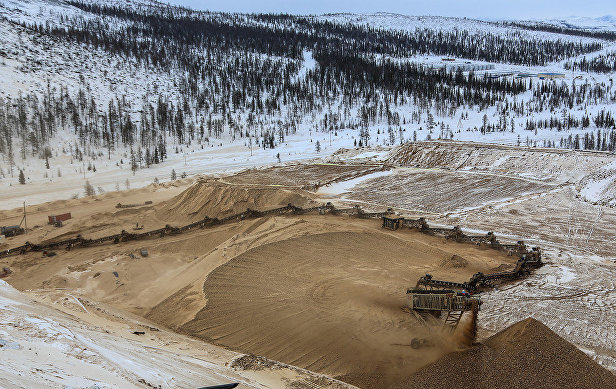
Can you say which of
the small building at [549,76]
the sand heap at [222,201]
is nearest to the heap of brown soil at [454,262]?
the sand heap at [222,201]

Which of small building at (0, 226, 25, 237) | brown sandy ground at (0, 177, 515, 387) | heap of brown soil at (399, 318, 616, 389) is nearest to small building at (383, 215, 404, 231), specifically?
brown sandy ground at (0, 177, 515, 387)

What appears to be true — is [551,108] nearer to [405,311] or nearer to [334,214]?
[334,214]

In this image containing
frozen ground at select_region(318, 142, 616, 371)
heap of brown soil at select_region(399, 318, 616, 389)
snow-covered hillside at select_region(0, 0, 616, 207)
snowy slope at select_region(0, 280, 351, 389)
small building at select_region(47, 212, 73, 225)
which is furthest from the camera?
snow-covered hillside at select_region(0, 0, 616, 207)

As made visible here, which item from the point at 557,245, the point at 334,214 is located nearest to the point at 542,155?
the point at 557,245

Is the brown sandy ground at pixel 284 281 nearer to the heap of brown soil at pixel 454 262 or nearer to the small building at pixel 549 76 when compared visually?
the heap of brown soil at pixel 454 262

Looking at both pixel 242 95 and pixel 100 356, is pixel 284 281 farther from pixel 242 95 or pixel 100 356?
pixel 242 95

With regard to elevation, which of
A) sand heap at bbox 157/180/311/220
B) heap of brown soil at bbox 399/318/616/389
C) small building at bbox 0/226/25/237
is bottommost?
small building at bbox 0/226/25/237

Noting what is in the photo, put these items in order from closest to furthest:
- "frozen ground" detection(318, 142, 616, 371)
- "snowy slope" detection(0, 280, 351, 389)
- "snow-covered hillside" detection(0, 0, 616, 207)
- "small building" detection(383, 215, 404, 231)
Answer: "snowy slope" detection(0, 280, 351, 389) < "frozen ground" detection(318, 142, 616, 371) < "small building" detection(383, 215, 404, 231) < "snow-covered hillside" detection(0, 0, 616, 207)

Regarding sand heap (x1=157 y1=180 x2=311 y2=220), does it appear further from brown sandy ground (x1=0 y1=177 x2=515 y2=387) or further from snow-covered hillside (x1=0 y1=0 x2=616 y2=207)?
snow-covered hillside (x1=0 y1=0 x2=616 y2=207)
